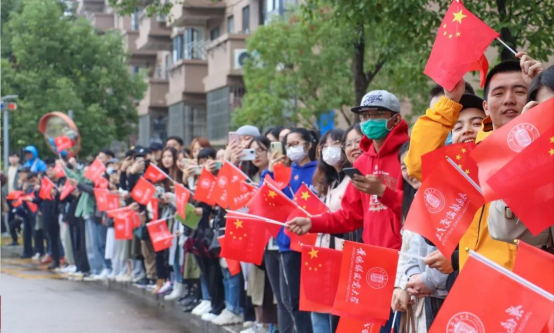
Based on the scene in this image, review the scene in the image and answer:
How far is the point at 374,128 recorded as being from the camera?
6.63 m

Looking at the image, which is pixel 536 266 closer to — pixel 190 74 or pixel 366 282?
pixel 366 282

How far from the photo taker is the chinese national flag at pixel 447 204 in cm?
470

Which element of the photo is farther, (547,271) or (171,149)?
(171,149)

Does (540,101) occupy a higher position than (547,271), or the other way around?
(540,101)

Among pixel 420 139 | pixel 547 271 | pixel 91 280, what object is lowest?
pixel 91 280

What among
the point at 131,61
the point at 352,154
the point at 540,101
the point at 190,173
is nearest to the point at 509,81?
the point at 540,101

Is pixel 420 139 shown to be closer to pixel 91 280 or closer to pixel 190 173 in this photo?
pixel 190 173

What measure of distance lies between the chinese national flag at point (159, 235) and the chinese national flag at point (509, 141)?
32.9ft

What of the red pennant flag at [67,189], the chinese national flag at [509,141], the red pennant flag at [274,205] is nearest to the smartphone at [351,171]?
the red pennant flag at [274,205]

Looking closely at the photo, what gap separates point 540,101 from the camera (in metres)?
3.93

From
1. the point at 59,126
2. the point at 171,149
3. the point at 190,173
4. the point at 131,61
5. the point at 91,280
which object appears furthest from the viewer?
the point at 131,61

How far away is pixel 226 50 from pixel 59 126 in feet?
36.3

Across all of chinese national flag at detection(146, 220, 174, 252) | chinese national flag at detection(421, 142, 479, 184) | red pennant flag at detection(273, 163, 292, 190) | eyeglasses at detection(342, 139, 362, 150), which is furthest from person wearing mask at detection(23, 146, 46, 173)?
chinese national flag at detection(421, 142, 479, 184)

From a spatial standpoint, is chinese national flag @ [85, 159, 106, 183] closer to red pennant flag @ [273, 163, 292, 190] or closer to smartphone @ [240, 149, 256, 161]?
smartphone @ [240, 149, 256, 161]
